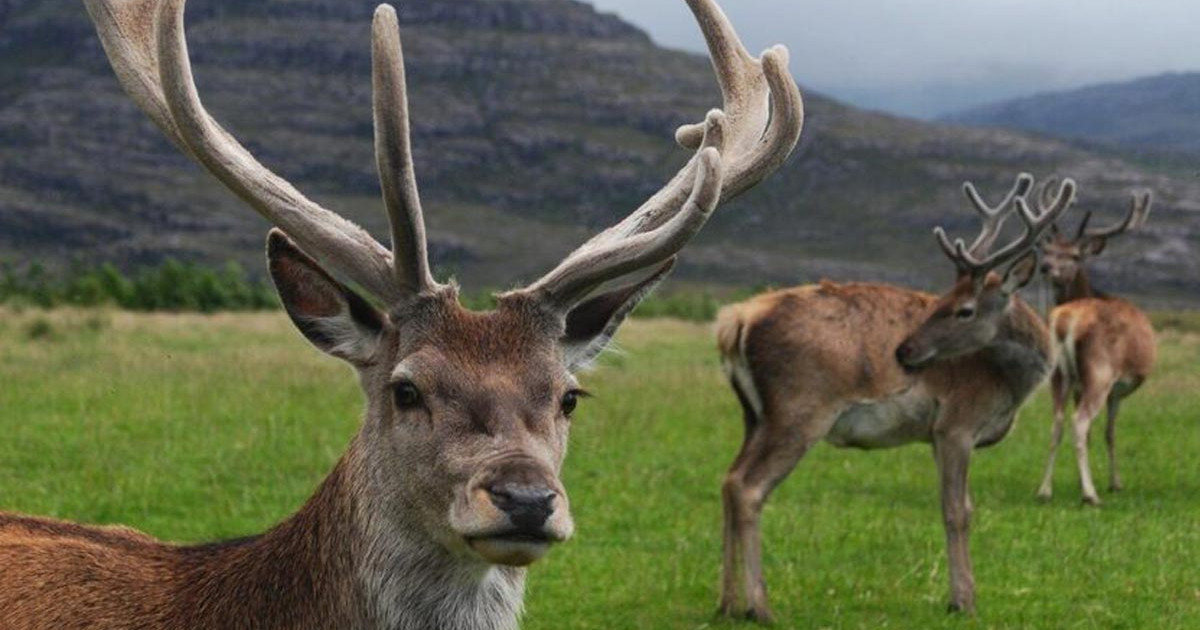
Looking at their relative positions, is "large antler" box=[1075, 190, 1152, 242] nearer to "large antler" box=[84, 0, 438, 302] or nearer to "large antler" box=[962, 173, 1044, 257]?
"large antler" box=[962, 173, 1044, 257]

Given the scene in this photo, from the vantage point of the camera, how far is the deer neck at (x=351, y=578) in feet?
14.8

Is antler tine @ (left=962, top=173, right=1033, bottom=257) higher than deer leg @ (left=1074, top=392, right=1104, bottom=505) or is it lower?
higher

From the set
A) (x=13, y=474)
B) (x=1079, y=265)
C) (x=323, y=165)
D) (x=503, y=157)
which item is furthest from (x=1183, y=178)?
(x=13, y=474)

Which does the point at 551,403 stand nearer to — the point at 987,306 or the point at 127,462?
the point at 987,306

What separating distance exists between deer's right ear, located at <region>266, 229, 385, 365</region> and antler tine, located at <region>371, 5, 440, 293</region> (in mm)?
159

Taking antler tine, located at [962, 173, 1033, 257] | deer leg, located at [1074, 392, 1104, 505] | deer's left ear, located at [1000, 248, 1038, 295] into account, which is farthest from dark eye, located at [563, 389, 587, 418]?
deer leg, located at [1074, 392, 1104, 505]

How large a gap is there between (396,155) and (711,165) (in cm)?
85

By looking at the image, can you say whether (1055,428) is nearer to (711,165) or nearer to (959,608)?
(959,608)

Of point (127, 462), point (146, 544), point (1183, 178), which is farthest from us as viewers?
point (1183, 178)

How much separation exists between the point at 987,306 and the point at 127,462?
6.57m

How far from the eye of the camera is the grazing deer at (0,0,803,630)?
4406 millimetres

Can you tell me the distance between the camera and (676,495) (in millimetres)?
12578

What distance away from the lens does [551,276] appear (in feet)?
15.5

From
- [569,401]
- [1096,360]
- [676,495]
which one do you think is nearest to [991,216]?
[1096,360]
